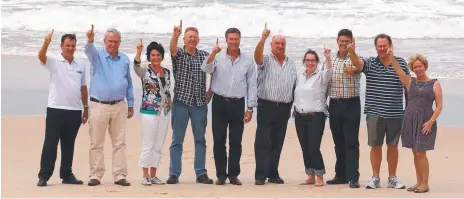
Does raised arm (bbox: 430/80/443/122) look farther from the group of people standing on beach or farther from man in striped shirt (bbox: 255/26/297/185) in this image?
man in striped shirt (bbox: 255/26/297/185)

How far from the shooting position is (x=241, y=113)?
8898mm

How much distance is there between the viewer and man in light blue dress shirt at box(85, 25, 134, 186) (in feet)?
28.0

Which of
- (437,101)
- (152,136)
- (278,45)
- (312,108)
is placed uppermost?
(278,45)

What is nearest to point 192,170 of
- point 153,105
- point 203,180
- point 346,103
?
point 203,180

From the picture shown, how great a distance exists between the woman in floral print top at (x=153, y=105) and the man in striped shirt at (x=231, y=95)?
17.1 inches

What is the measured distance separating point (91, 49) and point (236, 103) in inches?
58.3

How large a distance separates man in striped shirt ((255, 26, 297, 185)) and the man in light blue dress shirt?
131 centimetres

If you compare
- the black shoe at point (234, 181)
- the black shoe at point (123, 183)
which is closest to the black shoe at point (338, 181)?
the black shoe at point (234, 181)

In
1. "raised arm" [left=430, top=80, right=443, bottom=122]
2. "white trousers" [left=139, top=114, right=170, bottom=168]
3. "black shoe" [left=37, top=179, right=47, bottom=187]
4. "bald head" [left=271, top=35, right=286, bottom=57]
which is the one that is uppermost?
"bald head" [left=271, top=35, right=286, bottom=57]

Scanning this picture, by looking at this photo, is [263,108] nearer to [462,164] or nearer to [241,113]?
[241,113]

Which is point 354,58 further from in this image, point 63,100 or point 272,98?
point 63,100

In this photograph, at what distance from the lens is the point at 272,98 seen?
352 inches

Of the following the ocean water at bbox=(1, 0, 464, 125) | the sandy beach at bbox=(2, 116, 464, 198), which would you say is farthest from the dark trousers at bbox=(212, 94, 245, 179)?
the ocean water at bbox=(1, 0, 464, 125)

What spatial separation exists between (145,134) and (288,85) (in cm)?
146
